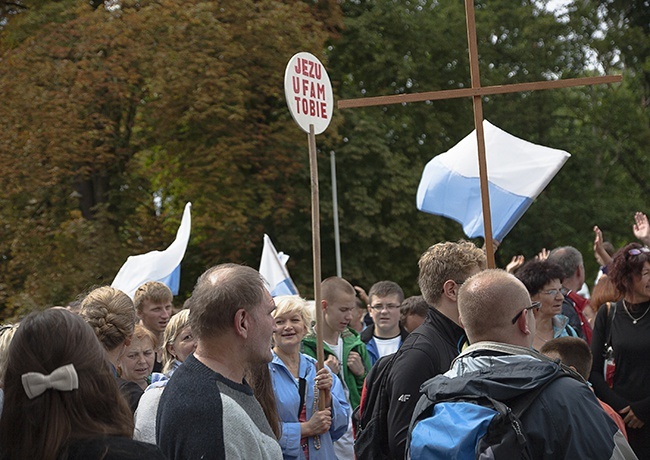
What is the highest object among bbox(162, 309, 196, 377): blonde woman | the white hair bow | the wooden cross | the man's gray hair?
the wooden cross

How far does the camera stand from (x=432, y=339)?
489 cm

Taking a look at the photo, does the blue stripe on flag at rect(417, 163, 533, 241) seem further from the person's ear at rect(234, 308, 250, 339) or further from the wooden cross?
the person's ear at rect(234, 308, 250, 339)

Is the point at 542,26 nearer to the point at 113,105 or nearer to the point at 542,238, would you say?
the point at 542,238

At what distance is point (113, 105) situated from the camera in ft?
67.8

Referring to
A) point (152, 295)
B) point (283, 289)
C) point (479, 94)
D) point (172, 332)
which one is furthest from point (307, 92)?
point (283, 289)

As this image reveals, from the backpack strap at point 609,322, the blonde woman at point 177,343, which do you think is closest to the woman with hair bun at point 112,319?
the blonde woman at point 177,343

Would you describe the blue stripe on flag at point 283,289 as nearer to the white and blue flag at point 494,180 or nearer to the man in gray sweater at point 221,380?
the white and blue flag at point 494,180

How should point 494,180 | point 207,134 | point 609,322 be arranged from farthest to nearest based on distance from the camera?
point 207,134 → point 494,180 → point 609,322

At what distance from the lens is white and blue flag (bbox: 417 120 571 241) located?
28.0 feet

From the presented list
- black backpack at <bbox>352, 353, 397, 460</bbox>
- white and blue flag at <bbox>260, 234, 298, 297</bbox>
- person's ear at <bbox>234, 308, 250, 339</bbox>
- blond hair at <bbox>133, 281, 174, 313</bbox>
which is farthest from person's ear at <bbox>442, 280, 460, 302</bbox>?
white and blue flag at <bbox>260, 234, 298, 297</bbox>

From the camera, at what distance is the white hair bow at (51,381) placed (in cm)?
278

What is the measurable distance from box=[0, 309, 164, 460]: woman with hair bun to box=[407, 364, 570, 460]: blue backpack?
122 centimetres

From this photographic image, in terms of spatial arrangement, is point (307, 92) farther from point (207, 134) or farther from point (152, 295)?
point (207, 134)

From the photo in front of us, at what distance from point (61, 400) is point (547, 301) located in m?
4.68
